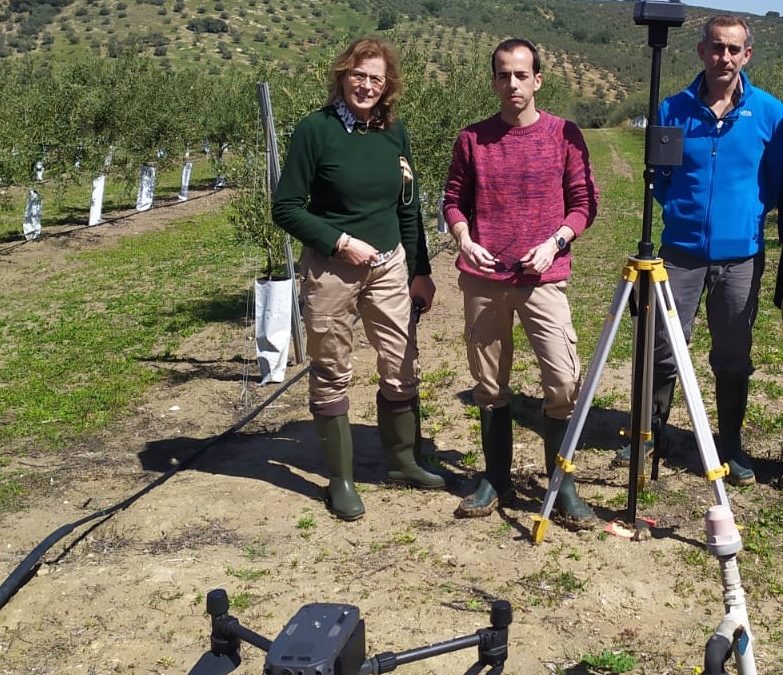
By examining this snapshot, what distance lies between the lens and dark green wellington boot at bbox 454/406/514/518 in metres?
4.30

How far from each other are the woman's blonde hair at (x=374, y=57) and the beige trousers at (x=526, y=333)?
2.80 ft

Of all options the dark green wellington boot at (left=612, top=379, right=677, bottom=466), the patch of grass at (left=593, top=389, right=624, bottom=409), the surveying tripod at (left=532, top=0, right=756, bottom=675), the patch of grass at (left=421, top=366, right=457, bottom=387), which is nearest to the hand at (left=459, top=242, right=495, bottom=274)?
the surveying tripod at (left=532, top=0, right=756, bottom=675)

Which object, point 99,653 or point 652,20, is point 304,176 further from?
point 99,653

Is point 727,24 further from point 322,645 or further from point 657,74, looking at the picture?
point 322,645

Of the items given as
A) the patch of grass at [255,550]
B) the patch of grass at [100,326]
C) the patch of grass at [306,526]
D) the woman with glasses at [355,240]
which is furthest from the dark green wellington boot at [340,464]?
the patch of grass at [100,326]

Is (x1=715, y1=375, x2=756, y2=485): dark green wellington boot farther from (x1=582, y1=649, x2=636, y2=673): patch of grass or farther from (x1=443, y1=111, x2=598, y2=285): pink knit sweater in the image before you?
(x1=582, y1=649, x2=636, y2=673): patch of grass

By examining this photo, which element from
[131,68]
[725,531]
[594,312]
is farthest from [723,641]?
[131,68]

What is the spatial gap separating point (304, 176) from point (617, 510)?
7.17 ft

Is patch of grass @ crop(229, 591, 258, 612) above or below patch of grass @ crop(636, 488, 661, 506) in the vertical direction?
above

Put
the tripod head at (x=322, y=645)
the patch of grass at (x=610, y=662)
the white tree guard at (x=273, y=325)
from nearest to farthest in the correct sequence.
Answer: the tripod head at (x=322, y=645) → the patch of grass at (x=610, y=662) → the white tree guard at (x=273, y=325)

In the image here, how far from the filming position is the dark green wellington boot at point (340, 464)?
4.48m

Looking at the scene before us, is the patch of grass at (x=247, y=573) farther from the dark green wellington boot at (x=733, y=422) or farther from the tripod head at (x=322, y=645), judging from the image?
the dark green wellington boot at (x=733, y=422)

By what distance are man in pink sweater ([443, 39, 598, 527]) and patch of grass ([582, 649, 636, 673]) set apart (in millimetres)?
997

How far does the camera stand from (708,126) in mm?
4199
